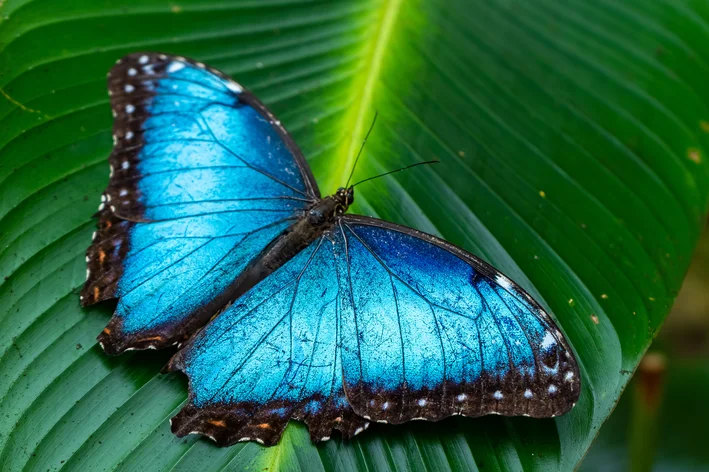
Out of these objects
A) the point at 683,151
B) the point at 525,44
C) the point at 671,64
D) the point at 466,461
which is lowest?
the point at 466,461

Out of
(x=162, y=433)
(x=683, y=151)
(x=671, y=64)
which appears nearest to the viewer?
(x=162, y=433)

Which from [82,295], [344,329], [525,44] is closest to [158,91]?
[82,295]

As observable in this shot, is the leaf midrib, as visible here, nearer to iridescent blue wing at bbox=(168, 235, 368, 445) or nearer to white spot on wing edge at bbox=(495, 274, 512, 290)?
iridescent blue wing at bbox=(168, 235, 368, 445)

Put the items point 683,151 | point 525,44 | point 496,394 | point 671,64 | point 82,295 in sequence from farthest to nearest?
1. point 525,44
2. point 671,64
3. point 683,151
4. point 82,295
5. point 496,394

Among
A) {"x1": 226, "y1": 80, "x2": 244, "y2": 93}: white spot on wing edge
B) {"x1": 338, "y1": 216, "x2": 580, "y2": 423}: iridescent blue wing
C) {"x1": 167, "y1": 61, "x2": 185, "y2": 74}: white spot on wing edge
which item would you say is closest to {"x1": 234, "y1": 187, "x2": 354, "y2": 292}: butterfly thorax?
{"x1": 338, "y1": 216, "x2": 580, "y2": 423}: iridescent blue wing

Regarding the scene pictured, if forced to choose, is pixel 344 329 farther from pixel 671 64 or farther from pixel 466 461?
pixel 671 64

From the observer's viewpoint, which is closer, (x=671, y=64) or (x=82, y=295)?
(x=82, y=295)

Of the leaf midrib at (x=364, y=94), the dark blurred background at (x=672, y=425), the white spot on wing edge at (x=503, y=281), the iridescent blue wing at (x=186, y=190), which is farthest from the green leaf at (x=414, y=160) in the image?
the dark blurred background at (x=672, y=425)

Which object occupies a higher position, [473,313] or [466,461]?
[473,313]
